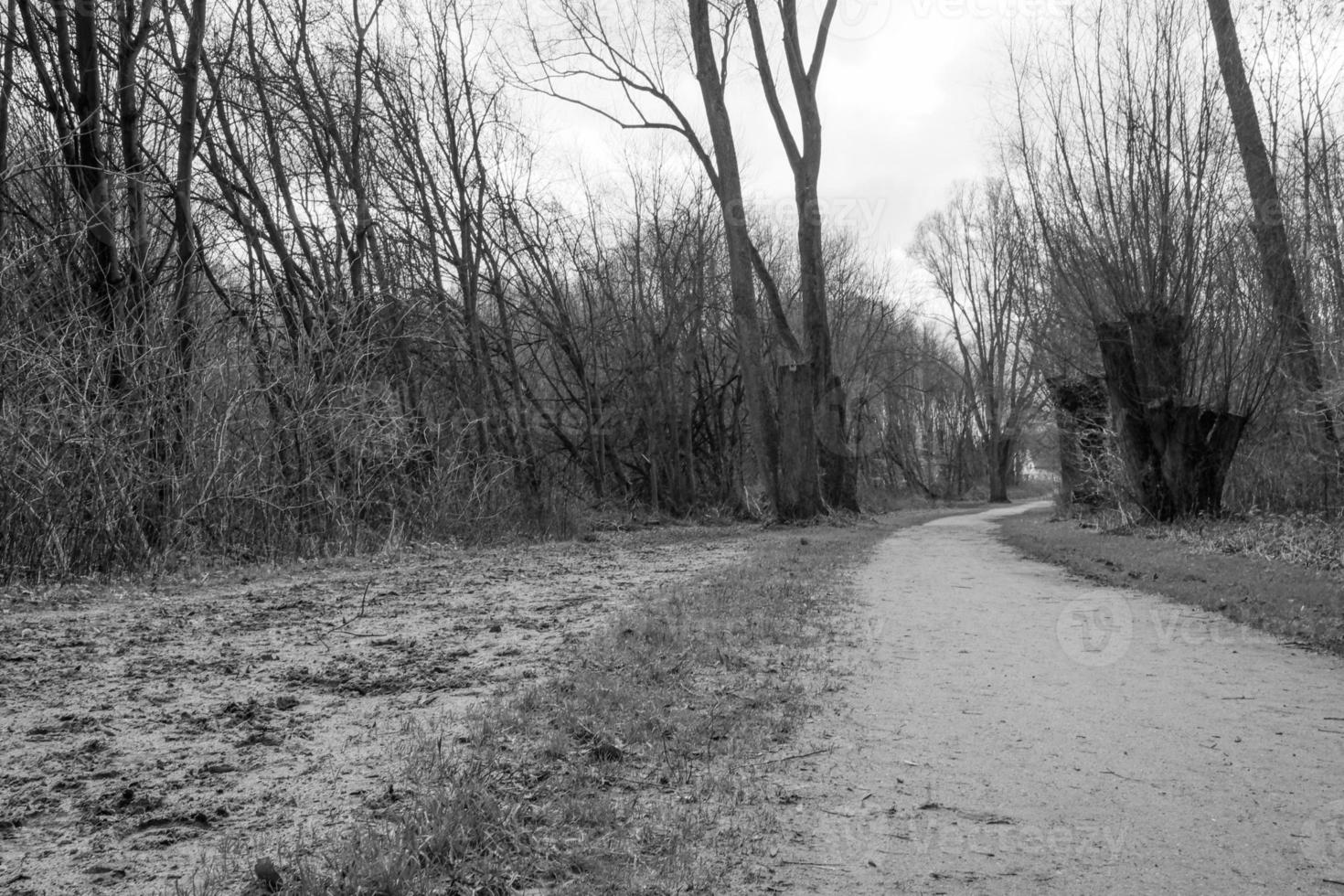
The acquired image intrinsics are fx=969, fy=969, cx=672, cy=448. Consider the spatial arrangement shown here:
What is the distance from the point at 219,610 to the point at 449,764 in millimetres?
3639

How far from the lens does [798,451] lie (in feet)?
64.3

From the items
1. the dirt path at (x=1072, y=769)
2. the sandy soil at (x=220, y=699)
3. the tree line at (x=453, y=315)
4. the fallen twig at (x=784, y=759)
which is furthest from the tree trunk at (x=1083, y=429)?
the fallen twig at (x=784, y=759)

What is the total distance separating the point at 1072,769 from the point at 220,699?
135 inches

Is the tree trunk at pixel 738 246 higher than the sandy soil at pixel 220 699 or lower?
higher

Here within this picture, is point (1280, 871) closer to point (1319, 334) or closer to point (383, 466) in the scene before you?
point (383, 466)

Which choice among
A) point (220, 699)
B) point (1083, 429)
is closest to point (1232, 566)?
point (220, 699)

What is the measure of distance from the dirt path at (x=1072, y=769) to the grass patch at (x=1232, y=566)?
59cm

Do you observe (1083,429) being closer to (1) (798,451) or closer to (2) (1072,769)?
(1) (798,451)

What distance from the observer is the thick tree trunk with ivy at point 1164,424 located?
15031mm

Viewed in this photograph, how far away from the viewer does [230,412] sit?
897cm

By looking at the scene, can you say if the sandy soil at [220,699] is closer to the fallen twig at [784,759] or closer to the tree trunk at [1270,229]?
the fallen twig at [784,759]

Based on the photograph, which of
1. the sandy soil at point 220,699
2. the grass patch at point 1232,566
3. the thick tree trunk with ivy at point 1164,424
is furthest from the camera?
the thick tree trunk with ivy at point 1164,424

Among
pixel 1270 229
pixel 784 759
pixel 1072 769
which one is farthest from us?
pixel 1270 229

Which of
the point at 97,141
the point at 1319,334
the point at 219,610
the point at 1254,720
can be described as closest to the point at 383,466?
the point at 97,141
